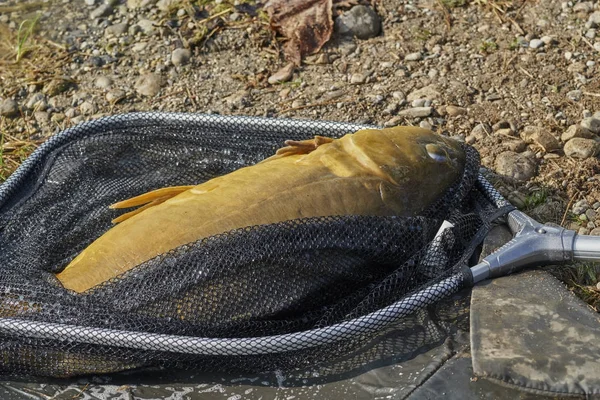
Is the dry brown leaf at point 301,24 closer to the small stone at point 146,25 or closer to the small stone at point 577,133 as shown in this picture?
the small stone at point 146,25

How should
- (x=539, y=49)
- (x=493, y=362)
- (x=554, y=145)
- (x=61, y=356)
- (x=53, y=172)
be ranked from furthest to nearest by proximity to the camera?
(x=539, y=49) < (x=554, y=145) < (x=53, y=172) < (x=61, y=356) < (x=493, y=362)

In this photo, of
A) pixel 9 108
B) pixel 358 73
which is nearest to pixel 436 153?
pixel 358 73

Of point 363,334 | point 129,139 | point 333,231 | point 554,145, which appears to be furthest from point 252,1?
point 363,334

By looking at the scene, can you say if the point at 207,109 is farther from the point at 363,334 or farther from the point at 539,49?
the point at 363,334

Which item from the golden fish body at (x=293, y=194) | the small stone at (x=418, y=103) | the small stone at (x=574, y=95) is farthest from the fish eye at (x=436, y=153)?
the small stone at (x=574, y=95)

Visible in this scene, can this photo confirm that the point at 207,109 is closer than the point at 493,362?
No

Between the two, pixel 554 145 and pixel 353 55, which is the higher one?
pixel 353 55

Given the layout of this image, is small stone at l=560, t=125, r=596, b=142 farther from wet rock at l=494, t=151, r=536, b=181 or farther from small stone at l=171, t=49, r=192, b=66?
small stone at l=171, t=49, r=192, b=66

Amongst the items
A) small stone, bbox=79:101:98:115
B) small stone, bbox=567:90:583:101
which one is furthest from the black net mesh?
small stone, bbox=79:101:98:115

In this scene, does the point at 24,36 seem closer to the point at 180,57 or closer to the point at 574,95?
the point at 180,57
